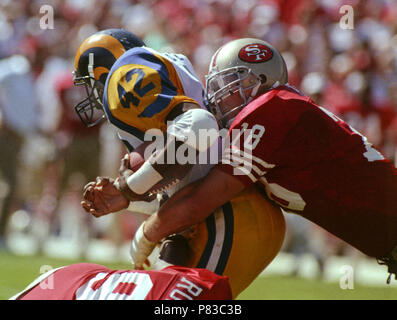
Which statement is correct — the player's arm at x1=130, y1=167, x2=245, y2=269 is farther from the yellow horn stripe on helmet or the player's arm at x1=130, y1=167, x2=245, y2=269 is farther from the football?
the yellow horn stripe on helmet

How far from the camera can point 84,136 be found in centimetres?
784

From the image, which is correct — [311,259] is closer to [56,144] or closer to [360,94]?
[360,94]

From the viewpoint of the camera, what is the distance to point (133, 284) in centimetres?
283

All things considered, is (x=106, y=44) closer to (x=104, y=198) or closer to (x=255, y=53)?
(x=255, y=53)

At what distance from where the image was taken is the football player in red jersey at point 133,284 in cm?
276

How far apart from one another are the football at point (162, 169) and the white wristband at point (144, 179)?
1.0 inches

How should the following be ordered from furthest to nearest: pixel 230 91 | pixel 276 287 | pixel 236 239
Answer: pixel 276 287 → pixel 230 91 → pixel 236 239

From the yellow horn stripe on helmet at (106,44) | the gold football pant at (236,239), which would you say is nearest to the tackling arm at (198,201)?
the gold football pant at (236,239)

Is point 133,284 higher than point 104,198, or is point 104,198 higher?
point 104,198

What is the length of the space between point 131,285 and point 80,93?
5.07 m

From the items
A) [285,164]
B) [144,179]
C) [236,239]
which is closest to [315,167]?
[285,164]

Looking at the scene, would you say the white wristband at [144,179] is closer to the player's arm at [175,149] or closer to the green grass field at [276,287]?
the player's arm at [175,149]

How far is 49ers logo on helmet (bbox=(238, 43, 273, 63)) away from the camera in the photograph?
3346 mm

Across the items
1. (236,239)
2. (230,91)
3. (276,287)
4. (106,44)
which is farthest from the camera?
(276,287)
